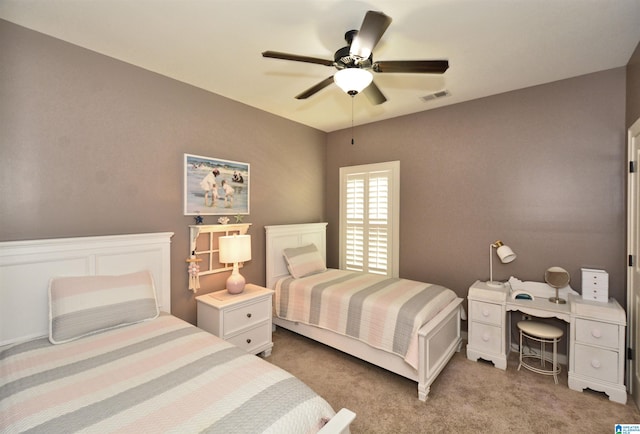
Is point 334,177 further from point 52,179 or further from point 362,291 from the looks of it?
point 52,179

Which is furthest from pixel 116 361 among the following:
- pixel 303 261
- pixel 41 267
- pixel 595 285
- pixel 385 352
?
pixel 595 285

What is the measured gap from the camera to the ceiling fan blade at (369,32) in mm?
1431

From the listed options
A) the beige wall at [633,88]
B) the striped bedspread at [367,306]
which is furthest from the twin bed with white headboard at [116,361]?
the beige wall at [633,88]

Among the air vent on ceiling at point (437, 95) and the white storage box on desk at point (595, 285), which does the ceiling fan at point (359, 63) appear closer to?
the air vent on ceiling at point (437, 95)

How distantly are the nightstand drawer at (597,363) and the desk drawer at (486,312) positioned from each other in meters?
0.59

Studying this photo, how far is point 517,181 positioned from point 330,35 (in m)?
2.45

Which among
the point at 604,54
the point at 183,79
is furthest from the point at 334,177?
the point at 604,54

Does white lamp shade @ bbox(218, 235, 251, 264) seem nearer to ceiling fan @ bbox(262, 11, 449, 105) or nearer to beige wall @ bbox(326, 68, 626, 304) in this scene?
ceiling fan @ bbox(262, 11, 449, 105)

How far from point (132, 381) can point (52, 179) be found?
168 cm

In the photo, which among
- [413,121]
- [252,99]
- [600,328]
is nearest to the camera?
[600,328]

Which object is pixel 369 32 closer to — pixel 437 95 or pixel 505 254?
pixel 437 95

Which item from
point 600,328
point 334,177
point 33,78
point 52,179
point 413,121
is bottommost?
point 600,328

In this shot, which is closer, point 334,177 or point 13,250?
point 13,250

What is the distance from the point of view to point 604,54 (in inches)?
92.0
